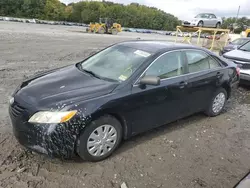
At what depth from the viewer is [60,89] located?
3316 mm

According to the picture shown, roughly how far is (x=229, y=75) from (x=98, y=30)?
2783 centimetres

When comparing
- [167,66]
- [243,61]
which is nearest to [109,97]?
[167,66]

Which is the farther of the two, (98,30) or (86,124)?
(98,30)

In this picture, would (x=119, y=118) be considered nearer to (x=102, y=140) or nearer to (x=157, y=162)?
(x=102, y=140)

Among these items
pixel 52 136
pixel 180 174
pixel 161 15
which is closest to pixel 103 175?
pixel 52 136

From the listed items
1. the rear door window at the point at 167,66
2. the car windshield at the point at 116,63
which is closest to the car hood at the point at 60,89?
the car windshield at the point at 116,63

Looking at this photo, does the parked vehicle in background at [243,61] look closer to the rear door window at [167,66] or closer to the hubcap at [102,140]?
the rear door window at [167,66]

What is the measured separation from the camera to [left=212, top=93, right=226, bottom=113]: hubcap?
17.0 feet

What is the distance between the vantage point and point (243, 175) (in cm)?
339

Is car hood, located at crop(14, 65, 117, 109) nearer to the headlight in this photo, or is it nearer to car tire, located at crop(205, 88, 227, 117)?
the headlight

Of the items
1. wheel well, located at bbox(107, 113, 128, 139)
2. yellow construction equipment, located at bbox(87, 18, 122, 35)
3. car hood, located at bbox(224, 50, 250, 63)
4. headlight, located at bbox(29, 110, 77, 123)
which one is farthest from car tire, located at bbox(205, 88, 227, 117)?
yellow construction equipment, located at bbox(87, 18, 122, 35)

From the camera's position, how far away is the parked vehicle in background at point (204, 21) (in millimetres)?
19102

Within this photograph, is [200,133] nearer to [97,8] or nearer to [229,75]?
[229,75]

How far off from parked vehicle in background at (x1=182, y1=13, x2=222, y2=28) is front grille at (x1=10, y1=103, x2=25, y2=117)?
17.7 metres
